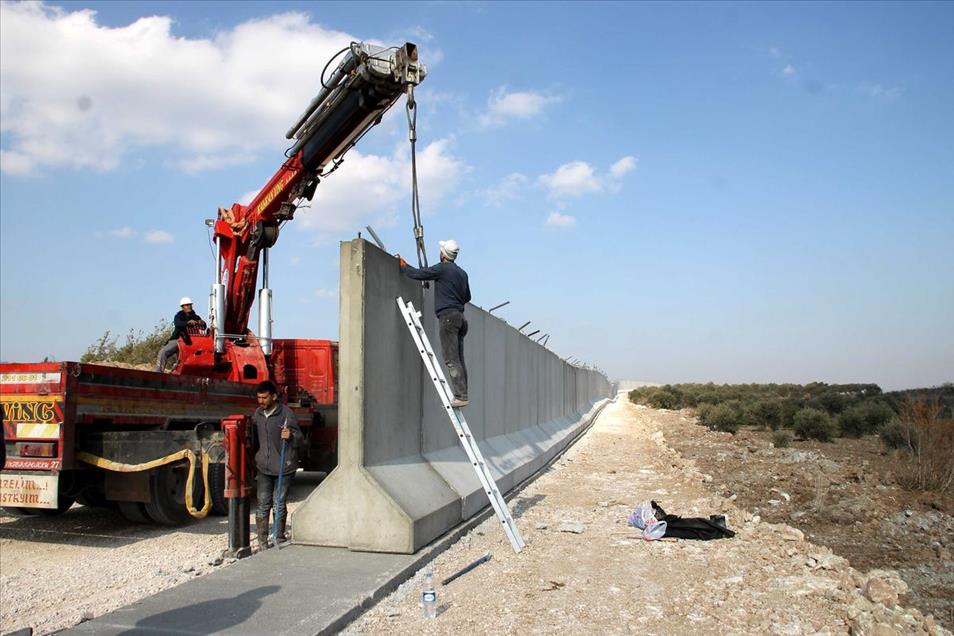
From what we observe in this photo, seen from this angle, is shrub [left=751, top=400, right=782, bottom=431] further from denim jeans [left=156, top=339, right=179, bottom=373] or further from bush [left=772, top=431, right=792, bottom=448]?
denim jeans [left=156, top=339, right=179, bottom=373]

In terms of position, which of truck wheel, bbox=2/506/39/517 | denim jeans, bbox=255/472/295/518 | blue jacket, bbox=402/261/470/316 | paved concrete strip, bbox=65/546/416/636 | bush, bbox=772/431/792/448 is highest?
blue jacket, bbox=402/261/470/316

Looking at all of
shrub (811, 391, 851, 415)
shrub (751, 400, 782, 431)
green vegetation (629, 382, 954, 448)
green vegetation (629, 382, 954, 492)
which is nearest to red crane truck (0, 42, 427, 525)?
green vegetation (629, 382, 954, 492)

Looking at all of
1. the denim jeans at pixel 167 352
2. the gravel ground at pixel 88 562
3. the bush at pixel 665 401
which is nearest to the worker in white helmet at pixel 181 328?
the denim jeans at pixel 167 352

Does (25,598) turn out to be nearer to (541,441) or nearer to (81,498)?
(81,498)

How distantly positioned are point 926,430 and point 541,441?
7.48m

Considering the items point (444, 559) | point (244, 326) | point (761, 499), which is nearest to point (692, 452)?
point (761, 499)

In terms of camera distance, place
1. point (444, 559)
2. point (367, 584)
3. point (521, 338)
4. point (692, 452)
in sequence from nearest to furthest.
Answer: point (367, 584) < point (444, 559) < point (521, 338) < point (692, 452)

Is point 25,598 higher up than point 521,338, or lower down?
lower down

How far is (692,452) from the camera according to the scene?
1983cm

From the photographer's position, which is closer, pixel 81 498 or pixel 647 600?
pixel 647 600

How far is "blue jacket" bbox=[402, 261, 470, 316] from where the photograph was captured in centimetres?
783

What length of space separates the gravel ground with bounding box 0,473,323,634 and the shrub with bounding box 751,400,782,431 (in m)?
24.9

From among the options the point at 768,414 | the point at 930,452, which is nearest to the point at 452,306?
the point at 930,452

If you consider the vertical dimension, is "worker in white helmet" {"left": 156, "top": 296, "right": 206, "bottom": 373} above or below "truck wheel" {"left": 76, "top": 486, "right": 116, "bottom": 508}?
above
